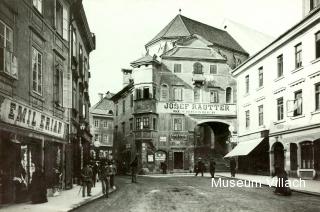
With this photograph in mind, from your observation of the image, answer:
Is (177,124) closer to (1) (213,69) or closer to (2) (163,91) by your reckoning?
(2) (163,91)

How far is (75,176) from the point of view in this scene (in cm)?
2209

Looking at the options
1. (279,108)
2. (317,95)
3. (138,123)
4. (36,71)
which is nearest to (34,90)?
(36,71)

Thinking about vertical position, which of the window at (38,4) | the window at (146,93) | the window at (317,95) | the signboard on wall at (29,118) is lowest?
the signboard on wall at (29,118)

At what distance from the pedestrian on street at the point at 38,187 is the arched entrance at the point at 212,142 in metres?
27.6

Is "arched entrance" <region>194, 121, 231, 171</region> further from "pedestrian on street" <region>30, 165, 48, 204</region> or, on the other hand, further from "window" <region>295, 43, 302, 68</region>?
"pedestrian on street" <region>30, 165, 48, 204</region>

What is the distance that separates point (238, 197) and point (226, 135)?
27.8 m

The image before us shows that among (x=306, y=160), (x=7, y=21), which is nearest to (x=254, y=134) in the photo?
(x=306, y=160)

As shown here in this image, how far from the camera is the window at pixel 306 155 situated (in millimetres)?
22422

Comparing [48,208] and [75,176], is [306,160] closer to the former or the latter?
[75,176]

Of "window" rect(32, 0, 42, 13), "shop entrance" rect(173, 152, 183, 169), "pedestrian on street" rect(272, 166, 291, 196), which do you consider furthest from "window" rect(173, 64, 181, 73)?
"window" rect(32, 0, 42, 13)

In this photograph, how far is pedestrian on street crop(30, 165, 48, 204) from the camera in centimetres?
1232

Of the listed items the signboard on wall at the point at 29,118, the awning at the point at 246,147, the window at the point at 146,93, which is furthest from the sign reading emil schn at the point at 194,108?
the signboard on wall at the point at 29,118

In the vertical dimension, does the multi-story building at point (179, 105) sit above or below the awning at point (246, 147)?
above

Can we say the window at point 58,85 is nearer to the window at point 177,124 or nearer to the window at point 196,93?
the window at point 177,124
